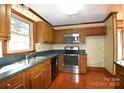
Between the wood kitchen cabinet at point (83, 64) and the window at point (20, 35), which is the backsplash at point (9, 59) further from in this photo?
the wood kitchen cabinet at point (83, 64)

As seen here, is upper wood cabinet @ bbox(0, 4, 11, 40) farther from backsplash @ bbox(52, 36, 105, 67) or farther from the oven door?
backsplash @ bbox(52, 36, 105, 67)

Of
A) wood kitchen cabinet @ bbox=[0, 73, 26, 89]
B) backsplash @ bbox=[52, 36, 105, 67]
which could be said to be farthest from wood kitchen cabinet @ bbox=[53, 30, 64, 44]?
wood kitchen cabinet @ bbox=[0, 73, 26, 89]

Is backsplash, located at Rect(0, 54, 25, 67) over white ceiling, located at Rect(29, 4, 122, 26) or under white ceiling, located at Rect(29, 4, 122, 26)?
under

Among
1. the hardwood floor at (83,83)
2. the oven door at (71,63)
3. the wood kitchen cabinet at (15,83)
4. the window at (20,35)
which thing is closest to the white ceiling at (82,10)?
the window at (20,35)

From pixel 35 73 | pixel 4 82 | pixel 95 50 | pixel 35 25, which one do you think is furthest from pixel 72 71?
pixel 4 82

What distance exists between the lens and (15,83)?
5.19 feet

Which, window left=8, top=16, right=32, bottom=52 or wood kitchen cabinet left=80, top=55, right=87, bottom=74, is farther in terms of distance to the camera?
wood kitchen cabinet left=80, top=55, right=87, bottom=74

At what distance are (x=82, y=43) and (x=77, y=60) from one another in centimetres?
92

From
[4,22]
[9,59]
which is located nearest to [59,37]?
[9,59]

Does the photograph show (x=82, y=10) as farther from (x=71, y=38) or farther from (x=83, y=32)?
(x=71, y=38)

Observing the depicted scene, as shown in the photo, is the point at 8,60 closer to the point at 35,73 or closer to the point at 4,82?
the point at 35,73

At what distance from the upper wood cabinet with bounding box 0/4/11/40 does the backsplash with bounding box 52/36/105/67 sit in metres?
4.13

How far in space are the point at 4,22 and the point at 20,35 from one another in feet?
4.64

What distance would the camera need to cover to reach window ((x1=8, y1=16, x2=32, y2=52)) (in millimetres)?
2748
